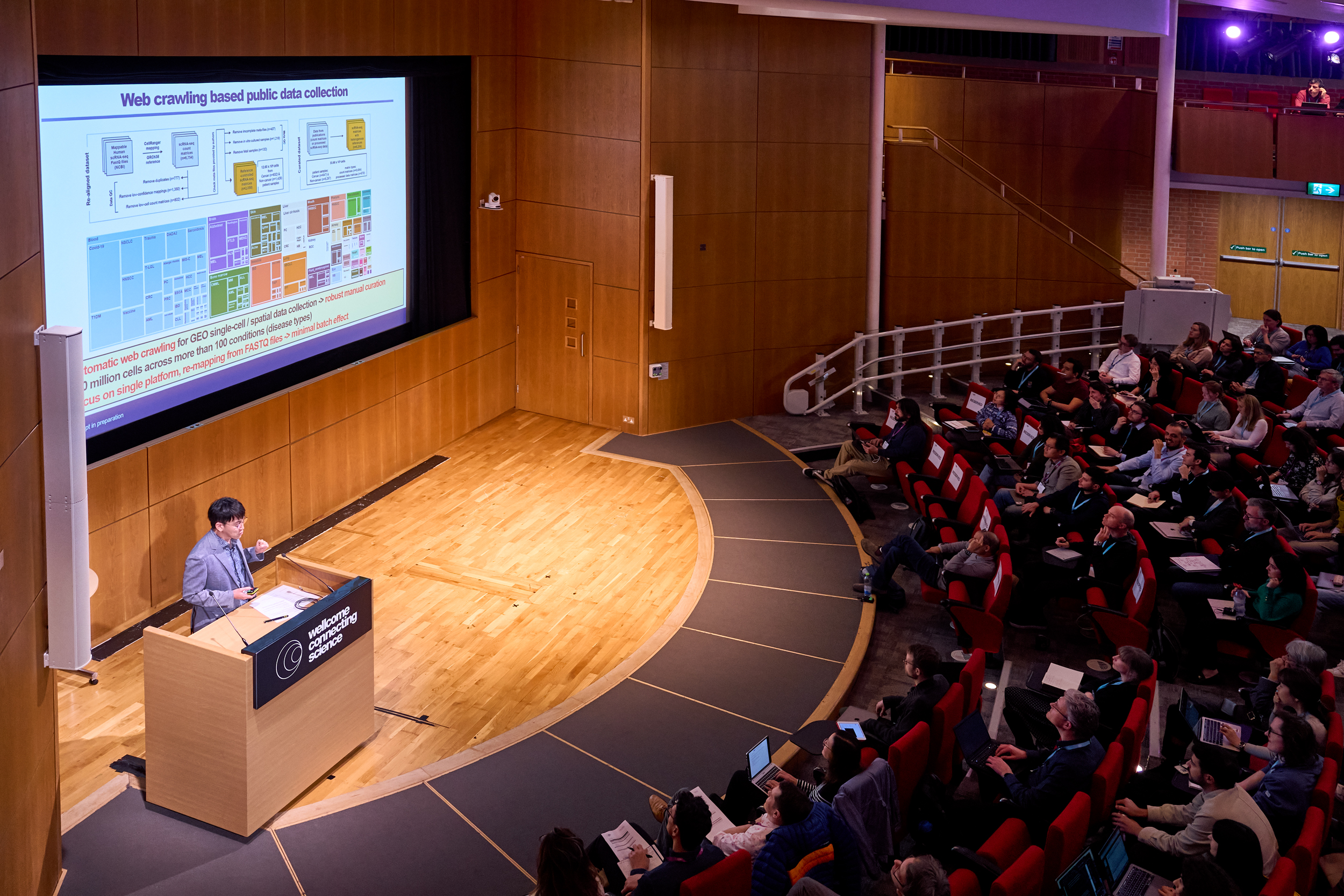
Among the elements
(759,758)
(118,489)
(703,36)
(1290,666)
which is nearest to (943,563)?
(1290,666)

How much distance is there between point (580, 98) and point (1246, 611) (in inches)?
298

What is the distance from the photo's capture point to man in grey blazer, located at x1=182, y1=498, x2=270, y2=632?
6.63m

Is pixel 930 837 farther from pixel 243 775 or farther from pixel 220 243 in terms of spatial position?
pixel 220 243

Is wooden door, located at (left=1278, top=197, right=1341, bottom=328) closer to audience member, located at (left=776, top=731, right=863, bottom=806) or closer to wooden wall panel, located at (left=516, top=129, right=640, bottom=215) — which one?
wooden wall panel, located at (left=516, top=129, right=640, bottom=215)

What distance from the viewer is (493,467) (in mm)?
11266

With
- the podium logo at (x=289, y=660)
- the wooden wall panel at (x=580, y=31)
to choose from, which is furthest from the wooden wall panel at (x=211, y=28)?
the podium logo at (x=289, y=660)

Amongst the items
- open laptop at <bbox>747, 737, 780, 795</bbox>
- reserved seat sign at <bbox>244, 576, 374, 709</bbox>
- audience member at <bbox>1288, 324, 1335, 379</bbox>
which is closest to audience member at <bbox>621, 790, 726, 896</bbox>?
open laptop at <bbox>747, 737, 780, 795</bbox>

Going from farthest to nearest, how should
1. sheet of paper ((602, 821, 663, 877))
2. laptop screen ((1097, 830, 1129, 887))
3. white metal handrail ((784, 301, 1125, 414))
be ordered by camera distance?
white metal handrail ((784, 301, 1125, 414)) < sheet of paper ((602, 821, 663, 877)) < laptop screen ((1097, 830, 1129, 887))

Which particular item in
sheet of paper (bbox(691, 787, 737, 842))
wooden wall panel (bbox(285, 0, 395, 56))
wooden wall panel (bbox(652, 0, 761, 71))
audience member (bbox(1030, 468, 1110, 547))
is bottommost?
sheet of paper (bbox(691, 787, 737, 842))

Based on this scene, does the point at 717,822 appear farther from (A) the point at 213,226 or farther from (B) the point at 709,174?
(B) the point at 709,174

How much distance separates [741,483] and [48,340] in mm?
6896

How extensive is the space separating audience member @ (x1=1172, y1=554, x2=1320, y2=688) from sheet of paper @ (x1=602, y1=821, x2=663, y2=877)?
404 centimetres

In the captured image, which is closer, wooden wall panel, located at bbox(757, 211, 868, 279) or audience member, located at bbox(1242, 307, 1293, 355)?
wooden wall panel, located at bbox(757, 211, 868, 279)

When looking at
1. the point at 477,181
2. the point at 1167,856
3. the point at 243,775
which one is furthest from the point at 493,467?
the point at 1167,856
